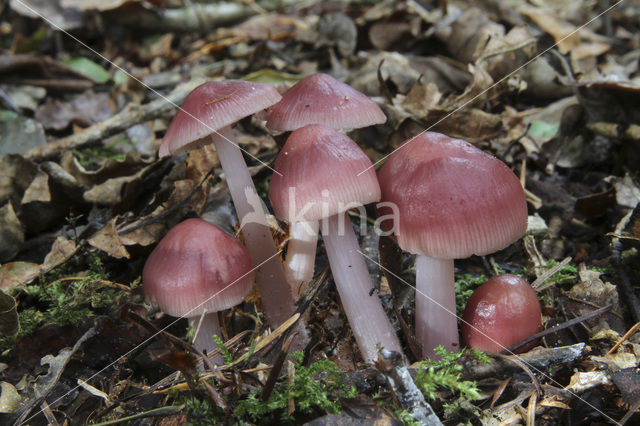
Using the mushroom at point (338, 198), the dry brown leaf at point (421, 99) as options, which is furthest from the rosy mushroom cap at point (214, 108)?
the dry brown leaf at point (421, 99)

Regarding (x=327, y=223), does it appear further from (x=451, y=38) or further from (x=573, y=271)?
(x=451, y=38)

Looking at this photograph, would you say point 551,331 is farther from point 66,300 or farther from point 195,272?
point 66,300

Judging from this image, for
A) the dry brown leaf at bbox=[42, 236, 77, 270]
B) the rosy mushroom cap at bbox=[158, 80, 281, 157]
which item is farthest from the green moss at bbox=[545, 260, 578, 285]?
the dry brown leaf at bbox=[42, 236, 77, 270]

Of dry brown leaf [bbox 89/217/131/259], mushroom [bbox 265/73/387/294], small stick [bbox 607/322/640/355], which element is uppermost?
mushroom [bbox 265/73/387/294]

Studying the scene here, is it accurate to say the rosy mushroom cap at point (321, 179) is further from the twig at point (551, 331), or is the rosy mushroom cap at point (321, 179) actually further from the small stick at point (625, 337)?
the small stick at point (625, 337)

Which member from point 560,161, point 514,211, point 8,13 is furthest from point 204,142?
point 8,13

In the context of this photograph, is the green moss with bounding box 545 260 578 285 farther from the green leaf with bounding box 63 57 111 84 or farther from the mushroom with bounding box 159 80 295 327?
the green leaf with bounding box 63 57 111 84

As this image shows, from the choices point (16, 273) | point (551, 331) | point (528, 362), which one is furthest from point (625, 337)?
point (16, 273)
